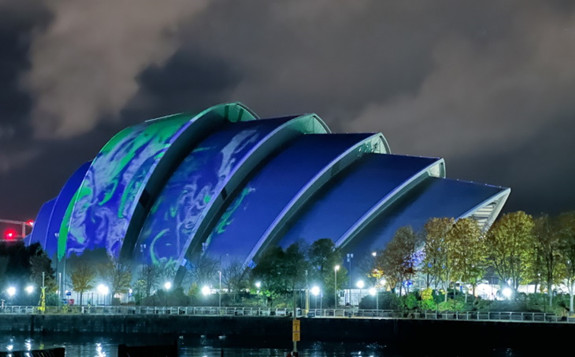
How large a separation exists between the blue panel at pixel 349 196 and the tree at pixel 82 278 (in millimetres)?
18845

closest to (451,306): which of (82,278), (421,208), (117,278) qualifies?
(421,208)

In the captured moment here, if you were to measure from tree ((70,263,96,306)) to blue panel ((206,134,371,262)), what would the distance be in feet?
37.6

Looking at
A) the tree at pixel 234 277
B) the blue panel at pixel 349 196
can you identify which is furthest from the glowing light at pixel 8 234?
the blue panel at pixel 349 196

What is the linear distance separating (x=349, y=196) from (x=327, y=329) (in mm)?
28433

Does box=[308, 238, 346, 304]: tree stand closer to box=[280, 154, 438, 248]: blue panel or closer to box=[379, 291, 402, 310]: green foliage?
box=[280, 154, 438, 248]: blue panel

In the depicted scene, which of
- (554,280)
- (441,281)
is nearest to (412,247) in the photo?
(441,281)

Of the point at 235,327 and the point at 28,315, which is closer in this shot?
the point at 235,327

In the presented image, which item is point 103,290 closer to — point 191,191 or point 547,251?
point 191,191

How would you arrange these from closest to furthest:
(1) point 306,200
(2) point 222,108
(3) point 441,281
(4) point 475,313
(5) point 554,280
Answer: (4) point 475,313
(5) point 554,280
(3) point 441,281
(1) point 306,200
(2) point 222,108

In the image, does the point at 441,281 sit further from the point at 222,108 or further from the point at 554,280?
the point at 222,108

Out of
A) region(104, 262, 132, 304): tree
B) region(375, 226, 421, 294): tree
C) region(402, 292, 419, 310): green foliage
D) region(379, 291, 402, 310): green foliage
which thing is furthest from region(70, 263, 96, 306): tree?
region(402, 292, 419, 310): green foliage

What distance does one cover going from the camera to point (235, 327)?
6694 cm

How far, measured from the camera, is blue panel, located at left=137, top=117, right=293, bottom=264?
90.9 m

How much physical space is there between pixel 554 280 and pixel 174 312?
30.3 m
